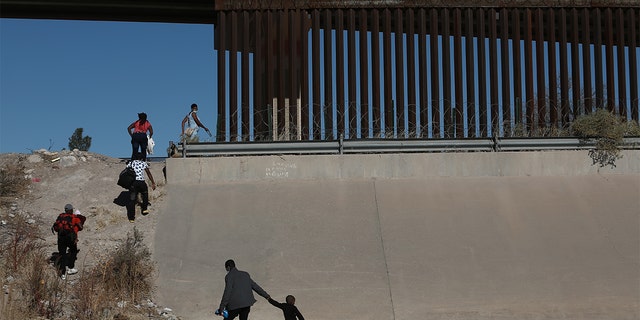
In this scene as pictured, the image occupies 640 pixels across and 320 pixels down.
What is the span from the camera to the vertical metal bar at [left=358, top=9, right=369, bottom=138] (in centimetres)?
2066

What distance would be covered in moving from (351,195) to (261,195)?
1745mm

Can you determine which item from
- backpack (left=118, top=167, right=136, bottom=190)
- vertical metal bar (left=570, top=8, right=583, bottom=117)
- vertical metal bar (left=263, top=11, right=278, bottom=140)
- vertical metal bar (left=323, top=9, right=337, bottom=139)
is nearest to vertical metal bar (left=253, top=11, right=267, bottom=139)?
vertical metal bar (left=263, top=11, right=278, bottom=140)

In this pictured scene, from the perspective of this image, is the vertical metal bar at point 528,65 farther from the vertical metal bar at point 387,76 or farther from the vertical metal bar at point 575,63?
the vertical metal bar at point 387,76

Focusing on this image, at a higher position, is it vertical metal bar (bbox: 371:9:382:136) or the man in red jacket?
vertical metal bar (bbox: 371:9:382:136)

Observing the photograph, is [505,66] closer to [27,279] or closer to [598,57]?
[598,57]

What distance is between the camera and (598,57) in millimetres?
21688

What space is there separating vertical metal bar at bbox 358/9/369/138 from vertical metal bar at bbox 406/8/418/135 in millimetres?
1001

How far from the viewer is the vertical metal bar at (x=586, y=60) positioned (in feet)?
69.7

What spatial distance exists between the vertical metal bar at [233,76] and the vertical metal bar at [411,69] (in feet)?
13.5

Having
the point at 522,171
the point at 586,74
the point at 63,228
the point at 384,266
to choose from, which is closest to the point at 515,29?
the point at 586,74

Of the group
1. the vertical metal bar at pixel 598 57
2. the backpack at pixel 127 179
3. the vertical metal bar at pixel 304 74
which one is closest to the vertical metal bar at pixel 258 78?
the vertical metal bar at pixel 304 74

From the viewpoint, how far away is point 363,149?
1812cm

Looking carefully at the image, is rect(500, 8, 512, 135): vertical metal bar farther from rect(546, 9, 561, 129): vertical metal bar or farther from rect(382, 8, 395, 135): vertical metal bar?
rect(382, 8, 395, 135): vertical metal bar

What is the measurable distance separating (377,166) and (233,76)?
16.5 ft
